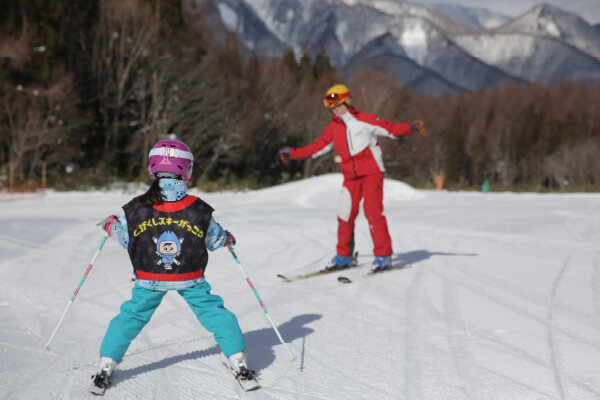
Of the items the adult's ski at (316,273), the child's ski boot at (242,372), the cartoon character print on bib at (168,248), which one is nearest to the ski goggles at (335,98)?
the adult's ski at (316,273)

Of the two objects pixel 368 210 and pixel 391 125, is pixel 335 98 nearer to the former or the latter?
pixel 391 125

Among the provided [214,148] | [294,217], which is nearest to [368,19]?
[214,148]

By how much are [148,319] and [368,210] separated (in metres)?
3.08

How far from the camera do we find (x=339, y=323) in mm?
3383

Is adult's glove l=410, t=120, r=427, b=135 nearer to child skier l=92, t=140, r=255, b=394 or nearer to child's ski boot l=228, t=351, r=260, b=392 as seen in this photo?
child skier l=92, t=140, r=255, b=394

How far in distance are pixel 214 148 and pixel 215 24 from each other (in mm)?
10776

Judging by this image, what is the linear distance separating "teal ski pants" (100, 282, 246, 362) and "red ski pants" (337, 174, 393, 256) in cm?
283

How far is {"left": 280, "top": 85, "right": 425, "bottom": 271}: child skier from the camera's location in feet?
16.3

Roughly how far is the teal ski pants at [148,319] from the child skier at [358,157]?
267cm

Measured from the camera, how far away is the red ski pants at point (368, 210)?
197 inches

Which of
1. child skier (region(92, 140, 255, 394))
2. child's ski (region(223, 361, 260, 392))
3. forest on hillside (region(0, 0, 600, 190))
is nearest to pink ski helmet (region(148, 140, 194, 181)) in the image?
child skier (region(92, 140, 255, 394))

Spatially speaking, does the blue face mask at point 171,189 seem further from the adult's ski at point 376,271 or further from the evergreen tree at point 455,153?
the evergreen tree at point 455,153

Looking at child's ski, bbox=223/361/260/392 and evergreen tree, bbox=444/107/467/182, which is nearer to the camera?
child's ski, bbox=223/361/260/392

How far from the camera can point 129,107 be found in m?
21.2
